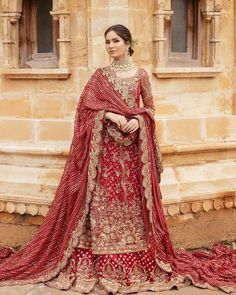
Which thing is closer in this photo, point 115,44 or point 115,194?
point 115,44

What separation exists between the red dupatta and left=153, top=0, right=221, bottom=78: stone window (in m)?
1.21

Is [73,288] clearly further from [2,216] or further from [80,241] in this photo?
[2,216]

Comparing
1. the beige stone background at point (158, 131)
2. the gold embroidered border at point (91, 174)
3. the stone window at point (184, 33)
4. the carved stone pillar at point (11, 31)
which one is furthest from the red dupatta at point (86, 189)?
the stone window at point (184, 33)

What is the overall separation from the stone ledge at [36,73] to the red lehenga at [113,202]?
0.82 m

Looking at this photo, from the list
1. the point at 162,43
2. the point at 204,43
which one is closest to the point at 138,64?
the point at 162,43

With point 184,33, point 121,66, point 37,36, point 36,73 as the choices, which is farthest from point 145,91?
point 37,36

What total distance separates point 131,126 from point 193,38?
1.86 meters

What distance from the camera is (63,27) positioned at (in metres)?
6.15

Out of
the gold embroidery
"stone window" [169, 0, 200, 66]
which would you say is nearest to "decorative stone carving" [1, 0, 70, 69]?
the gold embroidery

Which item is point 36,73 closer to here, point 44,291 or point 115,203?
point 115,203

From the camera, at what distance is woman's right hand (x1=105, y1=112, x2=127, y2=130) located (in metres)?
5.23

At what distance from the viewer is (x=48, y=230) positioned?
18.6ft

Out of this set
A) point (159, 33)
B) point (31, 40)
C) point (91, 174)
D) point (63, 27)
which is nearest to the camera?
point (91, 174)

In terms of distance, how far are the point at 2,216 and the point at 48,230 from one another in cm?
97
